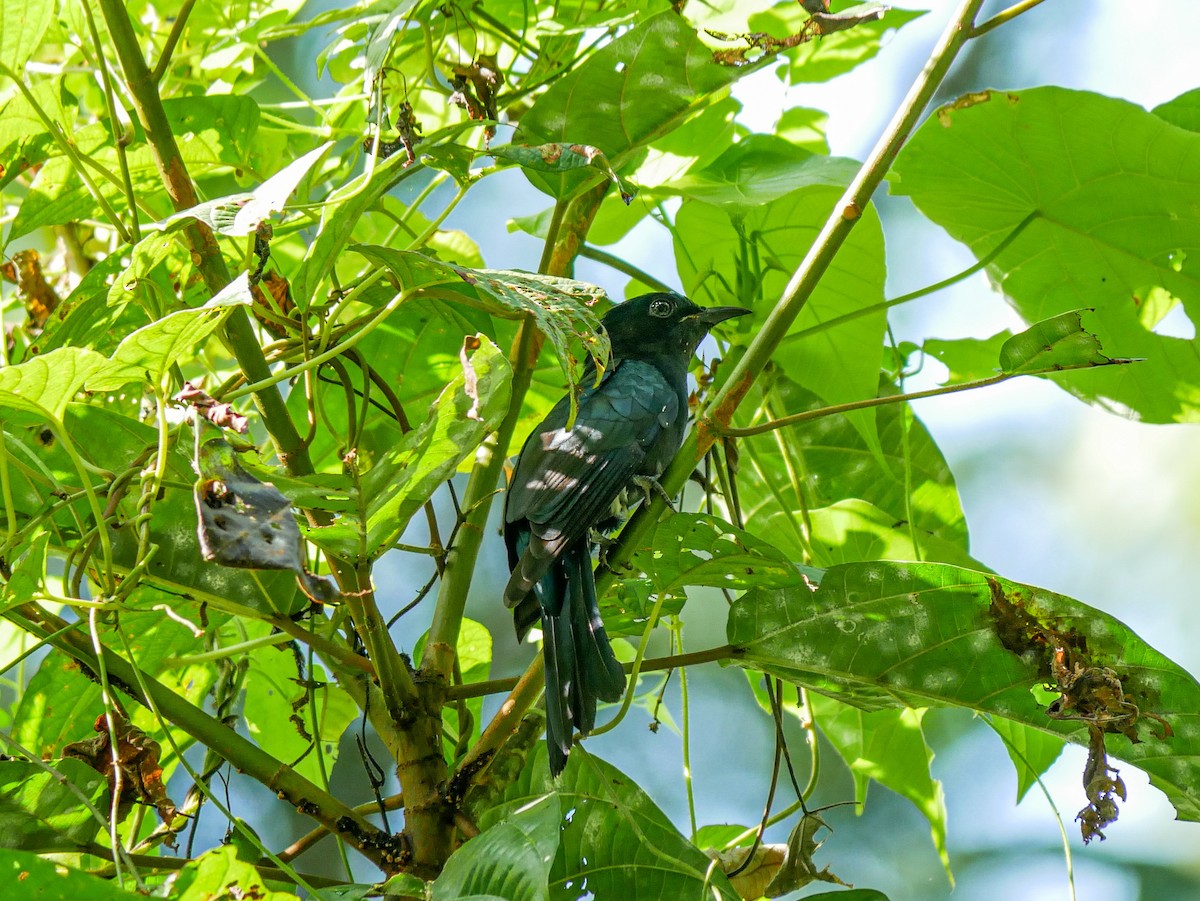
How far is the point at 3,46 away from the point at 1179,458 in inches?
313

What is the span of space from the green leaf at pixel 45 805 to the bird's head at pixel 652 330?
1473 mm

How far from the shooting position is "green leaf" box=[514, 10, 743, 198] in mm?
1407

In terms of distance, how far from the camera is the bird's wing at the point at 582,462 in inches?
69.1

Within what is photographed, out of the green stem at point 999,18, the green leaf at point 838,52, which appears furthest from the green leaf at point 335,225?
the green leaf at point 838,52

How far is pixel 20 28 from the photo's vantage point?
1.35 m

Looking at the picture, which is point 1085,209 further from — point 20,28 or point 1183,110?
point 20,28

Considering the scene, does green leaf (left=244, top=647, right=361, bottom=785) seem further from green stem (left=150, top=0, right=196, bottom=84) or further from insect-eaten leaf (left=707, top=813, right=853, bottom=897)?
green stem (left=150, top=0, right=196, bottom=84)

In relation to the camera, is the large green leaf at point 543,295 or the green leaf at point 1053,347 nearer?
the large green leaf at point 543,295

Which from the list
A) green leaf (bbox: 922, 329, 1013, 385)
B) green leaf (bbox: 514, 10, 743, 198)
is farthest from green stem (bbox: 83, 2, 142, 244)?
green leaf (bbox: 922, 329, 1013, 385)

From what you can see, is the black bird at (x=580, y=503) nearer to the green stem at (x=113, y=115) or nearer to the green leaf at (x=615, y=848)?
the green leaf at (x=615, y=848)

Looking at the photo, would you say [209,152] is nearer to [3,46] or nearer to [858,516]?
[3,46]

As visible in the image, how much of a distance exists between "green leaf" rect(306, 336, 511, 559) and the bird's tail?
1.22 feet

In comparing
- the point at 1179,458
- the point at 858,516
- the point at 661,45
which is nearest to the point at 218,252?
the point at 661,45

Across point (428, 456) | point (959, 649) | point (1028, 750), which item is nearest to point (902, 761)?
point (1028, 750)
